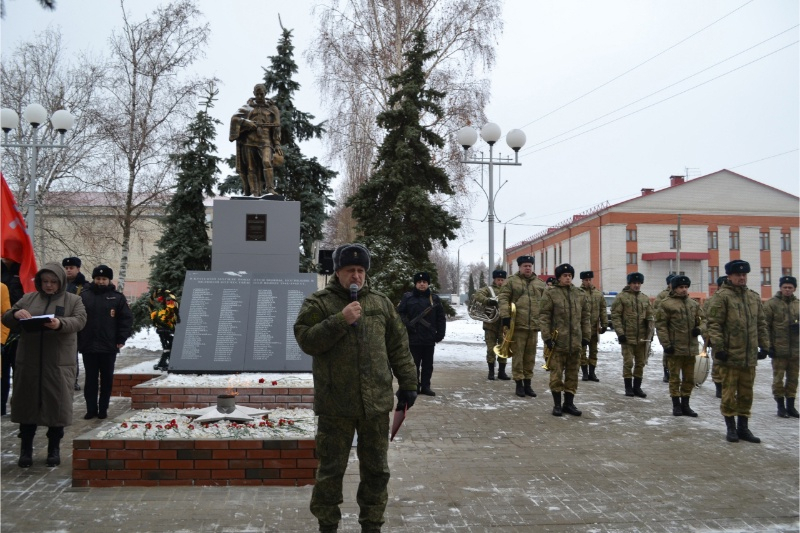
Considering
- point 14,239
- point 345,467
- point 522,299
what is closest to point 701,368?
point 522,299

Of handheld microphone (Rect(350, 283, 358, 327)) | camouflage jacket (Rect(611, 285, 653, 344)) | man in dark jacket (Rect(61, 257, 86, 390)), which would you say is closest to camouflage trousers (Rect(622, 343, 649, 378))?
camouflage jacket (Rect(611, 285, 653, 344))

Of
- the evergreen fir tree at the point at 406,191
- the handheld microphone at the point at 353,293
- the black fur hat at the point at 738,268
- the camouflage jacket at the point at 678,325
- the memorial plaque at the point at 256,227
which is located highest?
the evergreen fir tree at the point at 406,191

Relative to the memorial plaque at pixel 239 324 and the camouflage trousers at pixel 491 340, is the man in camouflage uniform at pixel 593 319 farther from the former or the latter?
the memorial plaque at pixel 239 324

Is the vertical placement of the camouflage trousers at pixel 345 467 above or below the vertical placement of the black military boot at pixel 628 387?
above

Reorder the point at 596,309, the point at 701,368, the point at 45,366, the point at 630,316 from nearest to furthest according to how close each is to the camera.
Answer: the point at 45,366 < the point at 701,368 < the point at 630,316 < the point at 596,309

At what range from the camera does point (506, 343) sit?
426 inches

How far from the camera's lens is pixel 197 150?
712 inches

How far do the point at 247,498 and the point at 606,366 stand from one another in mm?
11721

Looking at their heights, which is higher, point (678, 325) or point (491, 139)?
point (491, 139)

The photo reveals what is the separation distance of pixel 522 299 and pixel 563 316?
6.67 feet

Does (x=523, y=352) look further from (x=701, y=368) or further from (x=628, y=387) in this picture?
(x=701, y=368)

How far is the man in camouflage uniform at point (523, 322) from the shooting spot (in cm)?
1002

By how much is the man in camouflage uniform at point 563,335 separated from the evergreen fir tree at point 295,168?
1256 cm

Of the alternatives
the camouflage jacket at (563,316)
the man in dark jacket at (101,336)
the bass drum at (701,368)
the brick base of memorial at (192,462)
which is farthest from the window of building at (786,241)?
the brick base of memorial at (192,462)
